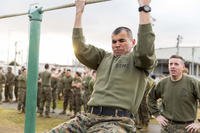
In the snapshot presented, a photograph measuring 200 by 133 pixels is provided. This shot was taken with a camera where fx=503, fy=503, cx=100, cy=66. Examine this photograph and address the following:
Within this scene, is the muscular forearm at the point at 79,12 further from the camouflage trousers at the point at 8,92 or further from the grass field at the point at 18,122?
the camouflage trousers at the point at 8,92

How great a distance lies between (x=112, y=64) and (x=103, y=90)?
313mm

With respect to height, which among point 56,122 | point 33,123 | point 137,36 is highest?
point 137,36

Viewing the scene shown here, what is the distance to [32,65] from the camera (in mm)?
6293

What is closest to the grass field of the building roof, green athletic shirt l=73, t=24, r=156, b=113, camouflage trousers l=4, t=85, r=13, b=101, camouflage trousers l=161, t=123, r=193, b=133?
camouflage trousers l=4, t=85, r=13, b=101

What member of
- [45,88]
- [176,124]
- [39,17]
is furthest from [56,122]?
[39,17]

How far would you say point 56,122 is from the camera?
18766mm

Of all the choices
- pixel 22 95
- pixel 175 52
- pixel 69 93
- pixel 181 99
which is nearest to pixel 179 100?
pixel 181 99

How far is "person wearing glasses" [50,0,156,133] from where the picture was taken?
4844 millimetres

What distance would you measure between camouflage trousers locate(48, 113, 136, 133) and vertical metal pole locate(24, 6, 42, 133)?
138cm

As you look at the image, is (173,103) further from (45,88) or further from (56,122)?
(45,88)

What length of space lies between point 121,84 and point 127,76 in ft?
0.34

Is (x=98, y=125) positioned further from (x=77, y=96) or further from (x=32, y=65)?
(x=77, y=96)

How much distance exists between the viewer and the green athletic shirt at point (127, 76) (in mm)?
4844

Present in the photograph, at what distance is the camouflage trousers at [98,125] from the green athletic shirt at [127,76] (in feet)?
0.46
